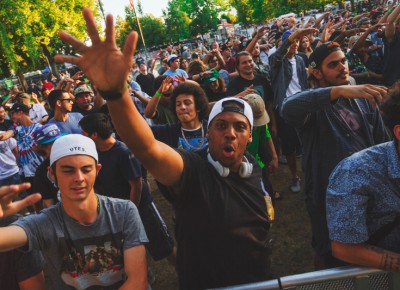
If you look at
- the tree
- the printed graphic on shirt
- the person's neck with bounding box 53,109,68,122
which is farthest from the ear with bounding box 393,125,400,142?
the tree

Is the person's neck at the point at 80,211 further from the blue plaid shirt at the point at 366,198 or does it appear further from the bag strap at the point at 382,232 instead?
the bag strap at the point at 382,232

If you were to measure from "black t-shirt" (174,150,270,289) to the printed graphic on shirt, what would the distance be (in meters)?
0.38

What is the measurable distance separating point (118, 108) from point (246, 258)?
1.08m

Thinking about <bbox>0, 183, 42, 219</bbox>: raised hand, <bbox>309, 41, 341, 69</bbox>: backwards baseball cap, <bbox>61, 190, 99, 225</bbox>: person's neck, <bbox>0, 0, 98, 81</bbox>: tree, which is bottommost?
<bbox>61, 190, 99, 225</bbox>: person's neck

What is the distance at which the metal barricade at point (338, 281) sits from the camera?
63.6 inches

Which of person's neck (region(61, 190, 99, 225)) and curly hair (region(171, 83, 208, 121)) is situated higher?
curly hair (region(171, 83, 208, 121))

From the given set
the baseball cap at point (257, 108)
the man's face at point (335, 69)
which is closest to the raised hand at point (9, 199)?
the man's face at point (335, 69)

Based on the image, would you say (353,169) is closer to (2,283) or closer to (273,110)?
(2,283)

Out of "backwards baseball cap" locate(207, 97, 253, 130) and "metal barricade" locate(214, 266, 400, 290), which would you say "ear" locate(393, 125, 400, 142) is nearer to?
"metal barricade" locate(214, 266, 400, 290)

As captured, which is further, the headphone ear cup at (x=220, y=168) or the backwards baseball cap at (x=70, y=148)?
the backwards baseball cap at (x=70, y=148)

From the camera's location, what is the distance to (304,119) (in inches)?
99.9

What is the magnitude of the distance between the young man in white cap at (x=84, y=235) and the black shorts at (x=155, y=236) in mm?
1418

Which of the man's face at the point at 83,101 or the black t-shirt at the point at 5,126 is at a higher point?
the man's face at the point at 83,101

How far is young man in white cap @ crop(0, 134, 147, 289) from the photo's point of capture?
6.26 feet
